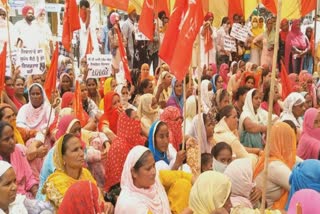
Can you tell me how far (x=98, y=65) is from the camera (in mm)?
7234

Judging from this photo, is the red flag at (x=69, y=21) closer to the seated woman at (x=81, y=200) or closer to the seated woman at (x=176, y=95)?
the seated woman at (x=176, y=95)

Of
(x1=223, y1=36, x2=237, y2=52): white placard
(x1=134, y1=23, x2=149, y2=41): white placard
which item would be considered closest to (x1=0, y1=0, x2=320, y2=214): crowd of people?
(x1=223, y1=36, x2=237, y2=52): white placard

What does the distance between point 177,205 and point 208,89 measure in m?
4.16

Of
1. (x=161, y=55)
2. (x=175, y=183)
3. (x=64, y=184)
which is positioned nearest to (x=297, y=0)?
(x=161, y=55)

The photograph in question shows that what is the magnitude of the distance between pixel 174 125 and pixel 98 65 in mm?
1964

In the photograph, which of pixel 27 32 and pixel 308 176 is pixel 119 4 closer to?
pixel 27 32

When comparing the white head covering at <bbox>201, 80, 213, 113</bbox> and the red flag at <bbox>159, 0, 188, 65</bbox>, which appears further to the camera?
the white head covering at <bbox>201, 80, 213, 113</bbox>

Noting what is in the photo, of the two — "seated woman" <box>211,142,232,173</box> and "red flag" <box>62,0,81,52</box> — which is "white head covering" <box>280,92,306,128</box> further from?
"red flag" <box>62,0,81,52</box>

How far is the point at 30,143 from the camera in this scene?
4988mm

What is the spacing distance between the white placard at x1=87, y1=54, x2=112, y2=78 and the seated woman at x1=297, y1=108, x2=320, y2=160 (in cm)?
269

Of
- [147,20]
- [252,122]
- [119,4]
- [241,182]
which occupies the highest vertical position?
[119,4]

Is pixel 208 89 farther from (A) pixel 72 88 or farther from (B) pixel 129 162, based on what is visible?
(B) pixel 129 162

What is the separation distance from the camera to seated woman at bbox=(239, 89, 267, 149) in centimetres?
613

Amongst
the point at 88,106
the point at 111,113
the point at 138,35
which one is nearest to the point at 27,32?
the point at 138,35
